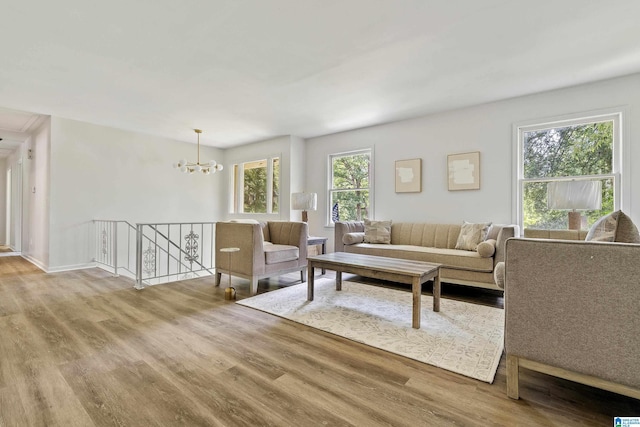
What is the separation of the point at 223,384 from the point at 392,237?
3596 mm

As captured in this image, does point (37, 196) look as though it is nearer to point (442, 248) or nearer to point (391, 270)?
point (391, 270)

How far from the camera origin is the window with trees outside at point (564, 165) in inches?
135

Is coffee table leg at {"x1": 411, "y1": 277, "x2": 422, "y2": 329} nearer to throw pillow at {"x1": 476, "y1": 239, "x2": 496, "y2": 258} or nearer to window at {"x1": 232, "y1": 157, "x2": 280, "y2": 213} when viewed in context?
throw pillow at {"x1": 476, "y1": 239, "x2": 496, "y2": 258}

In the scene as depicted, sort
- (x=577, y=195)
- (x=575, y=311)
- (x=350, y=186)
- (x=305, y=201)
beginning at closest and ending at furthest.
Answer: (x=575, y=311), (x=577, y=195), (x=305, y=201), (x=350, y=186)

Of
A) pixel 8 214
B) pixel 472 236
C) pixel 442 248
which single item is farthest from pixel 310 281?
pixel 8 214

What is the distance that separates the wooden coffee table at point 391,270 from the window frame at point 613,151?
6.47 ft

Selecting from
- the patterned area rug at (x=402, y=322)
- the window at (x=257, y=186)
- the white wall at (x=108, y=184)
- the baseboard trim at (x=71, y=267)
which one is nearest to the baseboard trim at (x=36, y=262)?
the baseboard trim at (x=71, y=267)

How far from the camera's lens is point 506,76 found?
332 centimetres

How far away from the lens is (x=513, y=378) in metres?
1.53

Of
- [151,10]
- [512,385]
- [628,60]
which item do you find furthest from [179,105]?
[628,60]

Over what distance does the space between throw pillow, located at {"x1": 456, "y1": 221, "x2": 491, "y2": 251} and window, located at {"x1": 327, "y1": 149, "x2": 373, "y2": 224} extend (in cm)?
177

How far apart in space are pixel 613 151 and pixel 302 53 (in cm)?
374

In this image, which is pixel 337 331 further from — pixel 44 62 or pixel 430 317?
pixel 44 62

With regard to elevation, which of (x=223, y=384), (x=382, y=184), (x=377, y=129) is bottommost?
(x=223, y=384)
